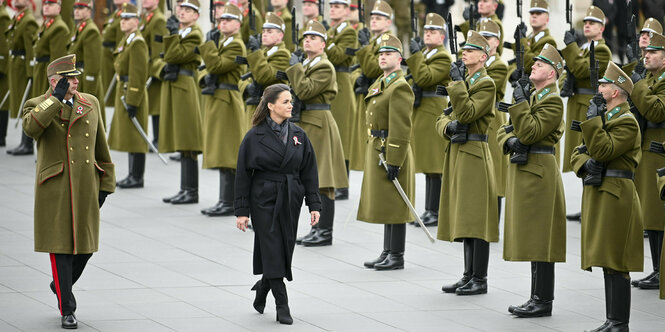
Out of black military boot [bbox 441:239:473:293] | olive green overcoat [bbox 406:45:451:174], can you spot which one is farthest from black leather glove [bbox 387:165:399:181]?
olive green overcoat [bbox 406:45:451:174]

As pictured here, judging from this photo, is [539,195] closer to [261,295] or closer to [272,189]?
[272,189]

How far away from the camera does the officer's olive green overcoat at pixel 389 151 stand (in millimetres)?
9992

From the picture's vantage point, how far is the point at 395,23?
96.1ft

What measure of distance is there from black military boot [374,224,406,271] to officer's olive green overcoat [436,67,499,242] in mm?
763

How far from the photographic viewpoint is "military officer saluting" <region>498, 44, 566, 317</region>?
8.53 meters

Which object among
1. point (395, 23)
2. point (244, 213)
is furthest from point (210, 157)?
point (395, 23)

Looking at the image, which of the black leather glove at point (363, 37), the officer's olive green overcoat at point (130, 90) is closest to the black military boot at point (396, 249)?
the black leather glove at point (363, 37)

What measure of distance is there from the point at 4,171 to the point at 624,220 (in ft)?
32.0

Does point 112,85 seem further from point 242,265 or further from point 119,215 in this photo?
point 242,265

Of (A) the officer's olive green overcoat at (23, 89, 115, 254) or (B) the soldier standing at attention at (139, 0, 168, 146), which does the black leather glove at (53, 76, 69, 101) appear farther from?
(B) the soldier standing at attention at (139, 0, 168, 146)

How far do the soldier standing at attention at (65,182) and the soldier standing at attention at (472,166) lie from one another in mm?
2920

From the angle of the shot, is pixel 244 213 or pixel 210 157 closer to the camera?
pixel 244 213

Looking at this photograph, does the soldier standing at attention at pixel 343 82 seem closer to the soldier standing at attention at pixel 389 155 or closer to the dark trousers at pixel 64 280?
the soldier standing at attention at pixel 389 155

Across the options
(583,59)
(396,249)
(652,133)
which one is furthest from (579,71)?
(396,249)
